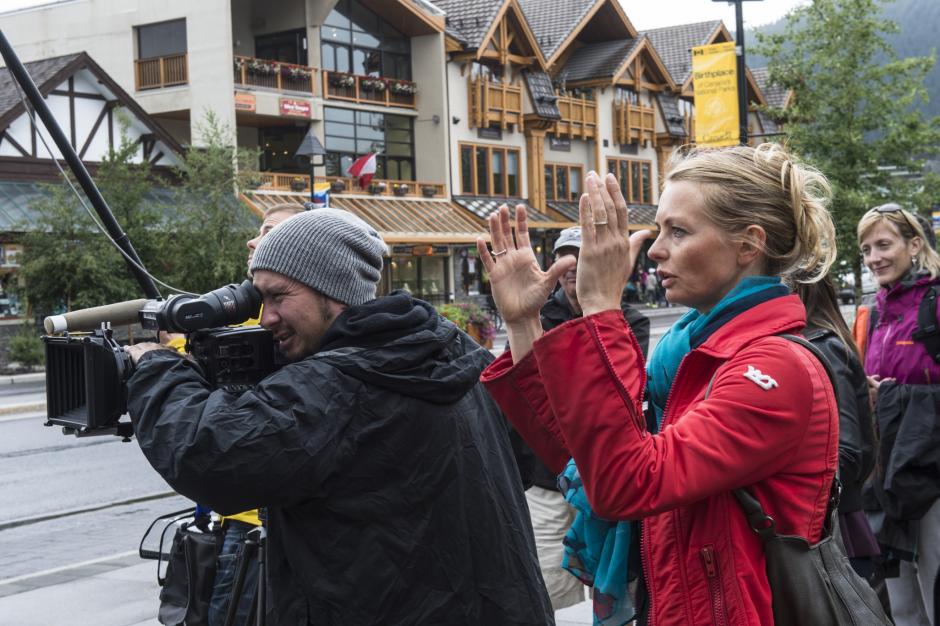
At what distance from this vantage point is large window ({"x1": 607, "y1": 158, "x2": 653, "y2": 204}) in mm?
53812

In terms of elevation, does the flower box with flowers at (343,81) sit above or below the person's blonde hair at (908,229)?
above

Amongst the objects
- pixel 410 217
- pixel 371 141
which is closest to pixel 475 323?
pixel 410 217

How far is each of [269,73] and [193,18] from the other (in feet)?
9.49

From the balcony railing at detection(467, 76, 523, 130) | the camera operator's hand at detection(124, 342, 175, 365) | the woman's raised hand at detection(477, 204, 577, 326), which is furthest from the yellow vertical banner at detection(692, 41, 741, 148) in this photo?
the balcony railing at detection(467, 76, 523, 130)

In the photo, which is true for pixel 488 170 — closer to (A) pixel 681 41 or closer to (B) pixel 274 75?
(B) pixel 274 75

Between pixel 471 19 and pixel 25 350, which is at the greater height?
pixel 471 19

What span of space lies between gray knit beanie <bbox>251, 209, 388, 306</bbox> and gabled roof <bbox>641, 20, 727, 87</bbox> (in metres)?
54.4

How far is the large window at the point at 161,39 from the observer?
126 ft

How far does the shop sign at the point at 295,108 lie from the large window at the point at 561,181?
522 inches

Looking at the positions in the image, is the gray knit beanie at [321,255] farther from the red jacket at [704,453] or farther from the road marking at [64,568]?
the road marking at [64,568]

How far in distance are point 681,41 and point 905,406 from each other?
184 ft

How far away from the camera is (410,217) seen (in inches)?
1654

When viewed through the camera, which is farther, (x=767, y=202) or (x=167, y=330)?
(x=167, y=330)

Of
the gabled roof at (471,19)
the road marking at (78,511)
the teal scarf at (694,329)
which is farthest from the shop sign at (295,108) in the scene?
the teal scarf at (694,329)
